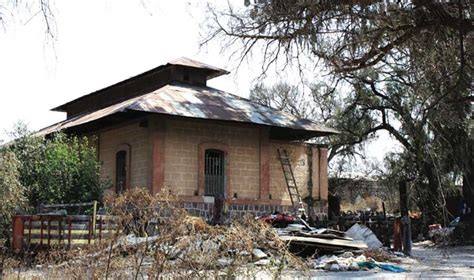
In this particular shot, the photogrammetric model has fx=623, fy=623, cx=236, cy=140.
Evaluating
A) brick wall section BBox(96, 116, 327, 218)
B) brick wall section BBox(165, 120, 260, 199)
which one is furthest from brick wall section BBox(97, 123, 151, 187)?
brick wall section BBox(165, 120, 260, 199)

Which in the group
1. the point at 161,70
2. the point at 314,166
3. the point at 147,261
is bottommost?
the point at 147,261

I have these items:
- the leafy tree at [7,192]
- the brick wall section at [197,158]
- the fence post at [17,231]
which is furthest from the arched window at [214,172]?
the fence post at [17,231]

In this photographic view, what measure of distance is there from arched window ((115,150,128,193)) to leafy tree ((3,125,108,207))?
2.65m

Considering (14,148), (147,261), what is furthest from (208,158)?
(147,261)

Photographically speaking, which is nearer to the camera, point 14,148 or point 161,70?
point 14,148

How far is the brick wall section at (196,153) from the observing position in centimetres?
2088

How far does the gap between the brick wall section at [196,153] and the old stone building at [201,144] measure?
0.03 metres

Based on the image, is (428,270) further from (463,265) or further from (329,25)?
(329,25)

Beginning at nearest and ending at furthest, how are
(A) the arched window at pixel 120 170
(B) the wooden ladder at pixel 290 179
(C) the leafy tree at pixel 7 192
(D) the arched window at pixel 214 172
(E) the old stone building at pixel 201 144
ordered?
(C) the leafy tree at pixel 7 192, (E) the old stone building at pixel 201 144, (D) the arched window at pixel 214 172, (A) the arched window at pixel 120 170, (B) the wooden ladder at pixel 290 179

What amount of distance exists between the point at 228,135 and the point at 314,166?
429 centimetres

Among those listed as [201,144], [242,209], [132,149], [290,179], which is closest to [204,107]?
[201,144]

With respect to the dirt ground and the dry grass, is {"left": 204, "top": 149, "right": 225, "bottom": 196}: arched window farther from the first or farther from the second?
the dry grass

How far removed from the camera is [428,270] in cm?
1434

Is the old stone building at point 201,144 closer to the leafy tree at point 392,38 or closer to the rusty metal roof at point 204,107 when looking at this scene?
the rusty metal roof at point 204,107
